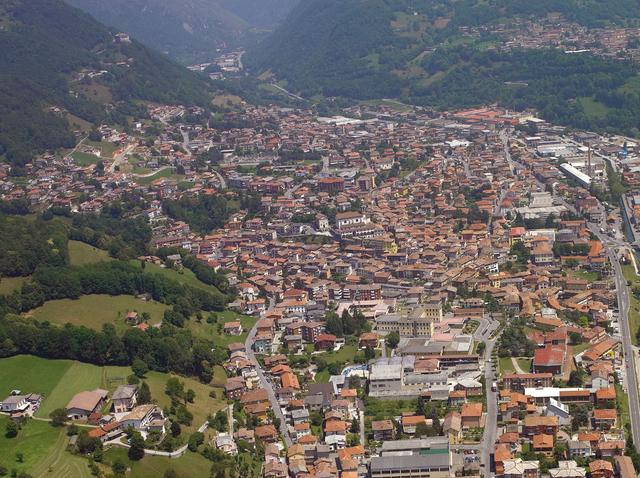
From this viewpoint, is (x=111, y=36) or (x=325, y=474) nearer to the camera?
(x=325, y=474)

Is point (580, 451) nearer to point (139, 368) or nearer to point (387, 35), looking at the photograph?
point (139, 368)

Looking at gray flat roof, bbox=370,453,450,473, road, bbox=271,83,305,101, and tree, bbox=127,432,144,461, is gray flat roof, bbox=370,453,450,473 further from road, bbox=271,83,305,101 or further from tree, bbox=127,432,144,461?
road, bbox=271,83,305,101

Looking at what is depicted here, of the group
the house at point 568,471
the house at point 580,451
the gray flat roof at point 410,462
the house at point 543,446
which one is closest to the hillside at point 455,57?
the house at point 543,446

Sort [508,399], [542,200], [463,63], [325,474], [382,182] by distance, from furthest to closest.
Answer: [463,63] < [382,182] < [542,200] < [508,399] < [325,474]

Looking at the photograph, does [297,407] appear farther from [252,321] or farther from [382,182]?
[382,182]

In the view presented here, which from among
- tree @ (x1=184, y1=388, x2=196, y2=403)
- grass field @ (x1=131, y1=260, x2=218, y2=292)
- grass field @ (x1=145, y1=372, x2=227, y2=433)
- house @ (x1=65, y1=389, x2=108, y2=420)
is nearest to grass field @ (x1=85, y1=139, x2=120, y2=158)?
grass field @ (x1=131, y1=260, x2=218, y2=292)

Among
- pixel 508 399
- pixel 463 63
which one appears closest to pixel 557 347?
pixel 508 399
